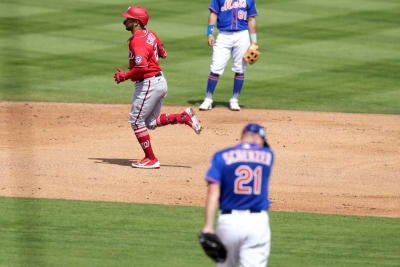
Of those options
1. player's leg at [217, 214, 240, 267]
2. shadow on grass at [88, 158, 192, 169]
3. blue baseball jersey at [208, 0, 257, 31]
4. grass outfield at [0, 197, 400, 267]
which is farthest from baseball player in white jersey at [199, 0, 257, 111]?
player's leg at [217, 214, 240, 267]

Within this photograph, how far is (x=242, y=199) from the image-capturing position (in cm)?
623

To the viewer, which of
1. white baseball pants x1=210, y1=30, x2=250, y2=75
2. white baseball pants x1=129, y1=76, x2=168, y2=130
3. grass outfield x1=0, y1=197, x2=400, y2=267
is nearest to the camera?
grass outfield x1=0, y1=197, x2=400, y2=267

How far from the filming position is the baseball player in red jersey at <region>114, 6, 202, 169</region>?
35.7ft

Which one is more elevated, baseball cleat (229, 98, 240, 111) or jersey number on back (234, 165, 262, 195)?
jersey number on back (234, 165, 262, 195)

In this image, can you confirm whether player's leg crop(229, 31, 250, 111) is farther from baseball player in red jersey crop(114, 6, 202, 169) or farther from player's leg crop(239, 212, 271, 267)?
player's leg crop(239, 212, 271, 267)

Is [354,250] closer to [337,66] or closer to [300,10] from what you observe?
[337,66]

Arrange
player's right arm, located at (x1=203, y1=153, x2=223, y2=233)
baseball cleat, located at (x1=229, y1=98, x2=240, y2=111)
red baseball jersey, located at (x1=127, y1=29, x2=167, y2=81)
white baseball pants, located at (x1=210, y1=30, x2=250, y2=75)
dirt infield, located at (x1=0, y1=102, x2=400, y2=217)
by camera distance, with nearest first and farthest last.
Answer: player's right arm, located at (x1=203, y1=153, x2=223, y2=233) → dirt infield, located at (x1=0, y1=102, x2=400, y2=217) → red baseball jersey, located at (x1=127, y1=29, x2=167, y2=81) → white baseball pants, located at (x1=210, y1=30, x2=250, y2=75) → baseball cleat, located at (x1=229, y1=98, x2=240, y2=111)

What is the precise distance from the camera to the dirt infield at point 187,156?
10.2 meters

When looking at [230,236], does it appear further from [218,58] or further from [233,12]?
[218,58]

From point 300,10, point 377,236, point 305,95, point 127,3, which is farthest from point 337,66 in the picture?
point 377,236

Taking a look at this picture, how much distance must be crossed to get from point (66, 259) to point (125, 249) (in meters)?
0.61

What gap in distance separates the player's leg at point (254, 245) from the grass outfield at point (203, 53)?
9.25m

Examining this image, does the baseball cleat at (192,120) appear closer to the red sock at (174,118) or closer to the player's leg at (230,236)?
the red sock at (174,118)

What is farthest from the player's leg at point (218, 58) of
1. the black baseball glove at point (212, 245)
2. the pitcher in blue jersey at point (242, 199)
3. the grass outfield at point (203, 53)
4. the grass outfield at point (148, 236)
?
the black baseball glove at point (212, 245)
